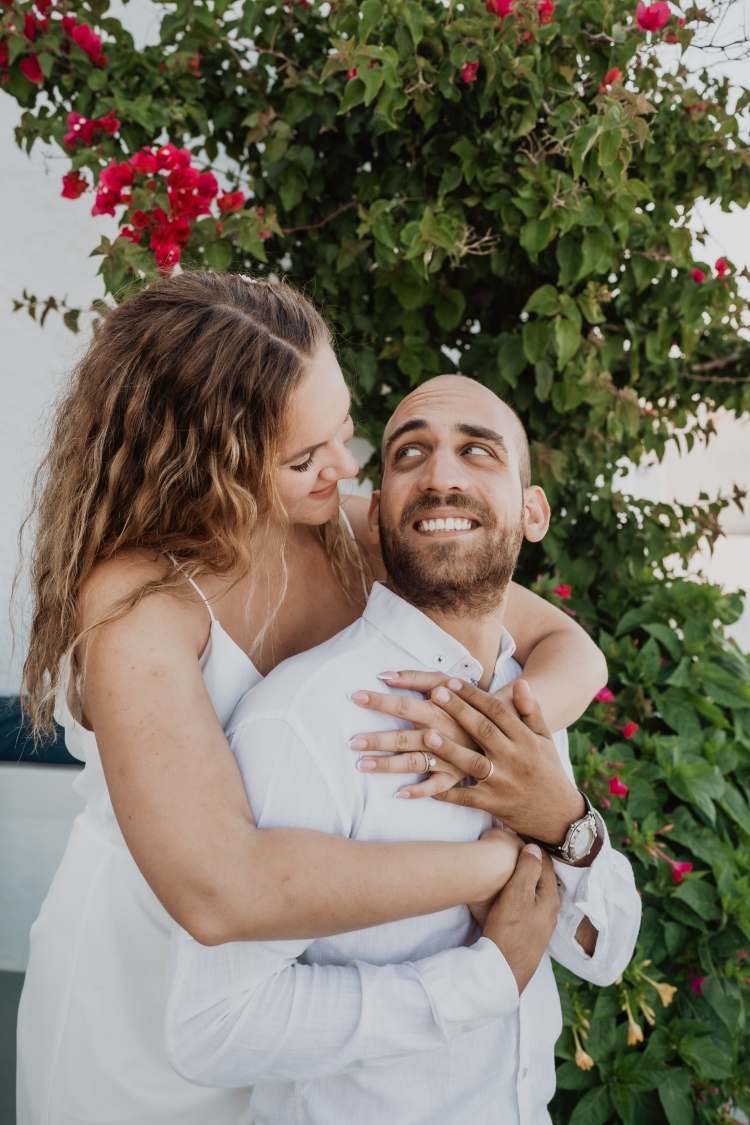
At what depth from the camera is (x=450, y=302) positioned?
2.48m

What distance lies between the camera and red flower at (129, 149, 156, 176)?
2014 mm

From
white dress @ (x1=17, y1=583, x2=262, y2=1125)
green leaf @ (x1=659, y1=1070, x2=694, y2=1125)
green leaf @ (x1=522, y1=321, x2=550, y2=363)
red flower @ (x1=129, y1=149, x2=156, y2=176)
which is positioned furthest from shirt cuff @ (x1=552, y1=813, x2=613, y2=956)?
red flower @ (x1=129, y1=149, x2=156, y2=176)

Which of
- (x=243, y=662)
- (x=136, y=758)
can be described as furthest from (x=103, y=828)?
(x=136, y=758)

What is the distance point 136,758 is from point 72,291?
2.58 metres

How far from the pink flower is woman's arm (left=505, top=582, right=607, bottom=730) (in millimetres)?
1210

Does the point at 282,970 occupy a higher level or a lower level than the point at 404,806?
lower

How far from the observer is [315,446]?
1.53 metres

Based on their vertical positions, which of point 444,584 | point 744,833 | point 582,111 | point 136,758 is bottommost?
point 744,833

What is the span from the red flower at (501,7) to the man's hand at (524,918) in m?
1.84

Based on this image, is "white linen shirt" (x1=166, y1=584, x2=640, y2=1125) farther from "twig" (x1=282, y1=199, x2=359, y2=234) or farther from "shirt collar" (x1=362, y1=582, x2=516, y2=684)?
"twig" (x1=282, y1=199, x2=359, y2=234)

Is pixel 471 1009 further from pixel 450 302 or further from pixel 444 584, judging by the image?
pixel 450 302

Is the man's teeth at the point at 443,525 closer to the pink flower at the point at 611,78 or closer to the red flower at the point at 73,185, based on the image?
the pink flower at the point at 611,78

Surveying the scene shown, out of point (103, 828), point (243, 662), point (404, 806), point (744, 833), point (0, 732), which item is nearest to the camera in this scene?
point (404, 806)

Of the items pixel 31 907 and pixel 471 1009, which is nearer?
pixel 471 1009
